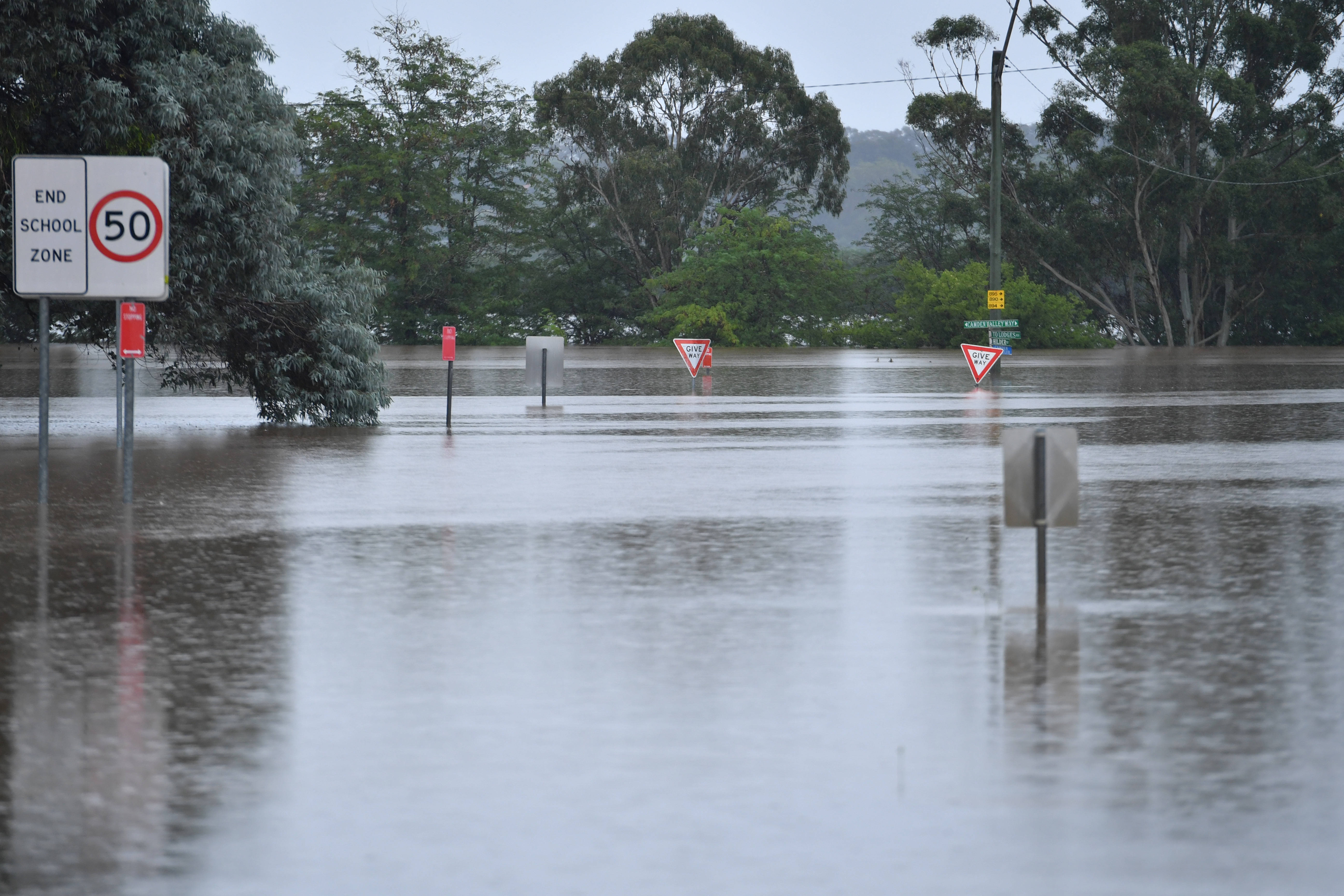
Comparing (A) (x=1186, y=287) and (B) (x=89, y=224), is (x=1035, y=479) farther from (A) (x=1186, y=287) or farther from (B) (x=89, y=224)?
(A) (x=1186, y=287)

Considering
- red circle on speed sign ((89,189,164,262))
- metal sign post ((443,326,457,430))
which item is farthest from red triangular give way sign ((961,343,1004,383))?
red circle on speed sign ((89,189,164,262))

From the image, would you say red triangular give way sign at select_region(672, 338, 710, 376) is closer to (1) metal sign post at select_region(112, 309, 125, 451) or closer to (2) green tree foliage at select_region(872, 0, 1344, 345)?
(1) metal sign post at select_region(112, 309, 125, 451)

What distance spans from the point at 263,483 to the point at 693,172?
209 ft

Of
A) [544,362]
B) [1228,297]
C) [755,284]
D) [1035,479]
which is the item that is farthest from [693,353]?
[1228,297]

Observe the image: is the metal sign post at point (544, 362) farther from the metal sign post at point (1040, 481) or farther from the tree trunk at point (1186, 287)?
the tree trunk at point (1186, 287)

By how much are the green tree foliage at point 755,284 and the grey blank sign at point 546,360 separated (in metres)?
41.4

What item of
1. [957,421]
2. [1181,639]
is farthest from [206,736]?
[957,421]

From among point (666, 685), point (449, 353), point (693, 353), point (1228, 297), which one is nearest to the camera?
point (666, 685)

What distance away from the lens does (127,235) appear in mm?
13844

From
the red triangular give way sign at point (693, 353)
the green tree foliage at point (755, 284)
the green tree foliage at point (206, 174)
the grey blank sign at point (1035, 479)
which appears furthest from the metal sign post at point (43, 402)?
the green tree foliage at point (755, 284)

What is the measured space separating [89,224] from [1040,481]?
8.03 meters

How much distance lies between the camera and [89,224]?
13789mm

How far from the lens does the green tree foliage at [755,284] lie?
232 ft

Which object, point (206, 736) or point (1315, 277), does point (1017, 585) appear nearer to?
point (206, 736)
